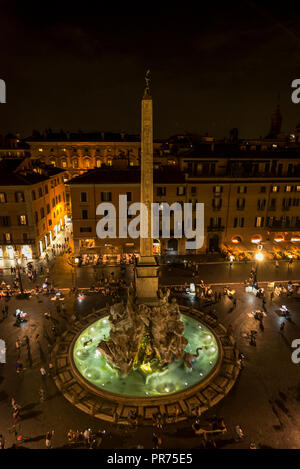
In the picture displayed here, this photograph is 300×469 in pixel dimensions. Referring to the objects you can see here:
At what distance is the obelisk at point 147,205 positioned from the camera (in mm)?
16452

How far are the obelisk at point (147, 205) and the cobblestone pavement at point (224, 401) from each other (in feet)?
24.1

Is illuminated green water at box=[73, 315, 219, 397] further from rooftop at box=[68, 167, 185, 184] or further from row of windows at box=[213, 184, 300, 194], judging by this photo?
row of windows at box=[213, 184, 300, 194]

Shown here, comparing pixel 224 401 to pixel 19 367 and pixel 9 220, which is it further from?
pixel 9 220

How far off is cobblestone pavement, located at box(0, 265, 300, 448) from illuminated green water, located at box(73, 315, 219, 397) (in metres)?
1.95

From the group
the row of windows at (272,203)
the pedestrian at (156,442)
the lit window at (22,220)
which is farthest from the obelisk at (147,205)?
the row of windows at (272,203)

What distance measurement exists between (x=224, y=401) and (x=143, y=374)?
4943 mm

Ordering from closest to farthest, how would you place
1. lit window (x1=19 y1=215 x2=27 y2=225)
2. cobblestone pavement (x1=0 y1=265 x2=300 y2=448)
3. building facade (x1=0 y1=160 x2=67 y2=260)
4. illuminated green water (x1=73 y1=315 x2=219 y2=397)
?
cobblestone pavement (x1=0 y1=265 x2=300 y2=448) → illuminated green water (x1=73 y1=315 x2=219 y2=397) → building facade (x1=0 y1=160 x2=67 y2=260) → lit window (x1=19 y1=215 x2=27 y2=225)

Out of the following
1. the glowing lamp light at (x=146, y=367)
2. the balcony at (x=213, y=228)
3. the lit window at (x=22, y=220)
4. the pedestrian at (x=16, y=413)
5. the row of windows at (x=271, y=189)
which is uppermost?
the row of windows at (x=271, y=189)

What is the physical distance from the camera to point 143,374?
17359 millimetres

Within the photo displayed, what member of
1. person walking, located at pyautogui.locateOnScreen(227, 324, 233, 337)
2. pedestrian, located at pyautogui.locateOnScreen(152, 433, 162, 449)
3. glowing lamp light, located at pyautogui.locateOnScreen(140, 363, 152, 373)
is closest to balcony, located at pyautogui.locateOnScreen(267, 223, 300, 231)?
person walking, located at pyautogui.locateOnScreen(227, 324, 233, 337)

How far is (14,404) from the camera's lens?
49.1ft

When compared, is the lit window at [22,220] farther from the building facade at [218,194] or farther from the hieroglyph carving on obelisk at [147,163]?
the hieroglyph carving on obelisk at [147,163]

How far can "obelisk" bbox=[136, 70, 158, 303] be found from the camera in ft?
54.0
